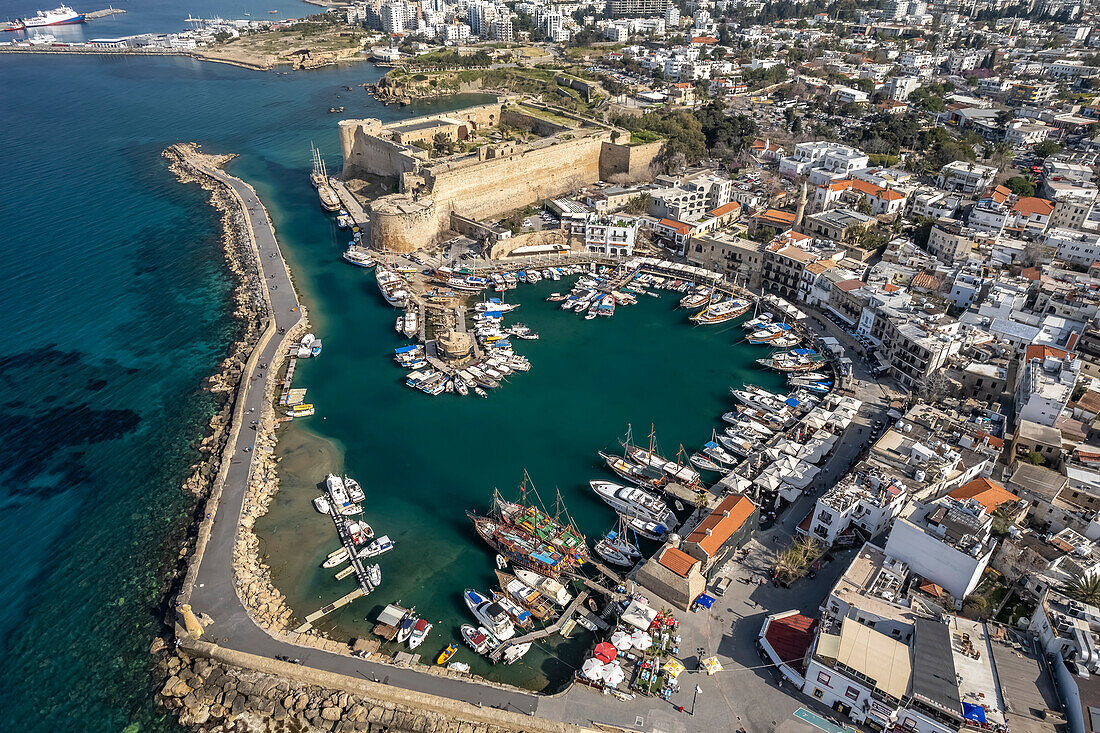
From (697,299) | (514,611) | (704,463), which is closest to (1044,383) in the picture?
(704,463)

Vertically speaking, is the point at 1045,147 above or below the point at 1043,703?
above

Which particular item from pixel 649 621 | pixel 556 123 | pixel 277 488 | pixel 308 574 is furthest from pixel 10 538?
pixel 556 123

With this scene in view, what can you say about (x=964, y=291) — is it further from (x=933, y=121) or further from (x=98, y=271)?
(x=98, y=271)

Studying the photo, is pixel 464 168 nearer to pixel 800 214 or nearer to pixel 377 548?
pixel 800 214

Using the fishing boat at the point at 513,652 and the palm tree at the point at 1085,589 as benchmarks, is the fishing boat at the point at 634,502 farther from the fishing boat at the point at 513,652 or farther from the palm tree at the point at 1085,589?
the palm tree at the point at 1085,589

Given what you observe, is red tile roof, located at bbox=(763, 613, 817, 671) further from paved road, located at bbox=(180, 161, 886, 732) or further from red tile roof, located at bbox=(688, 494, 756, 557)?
red tile roof, located at bbox=(688, 494, 756, 557)
